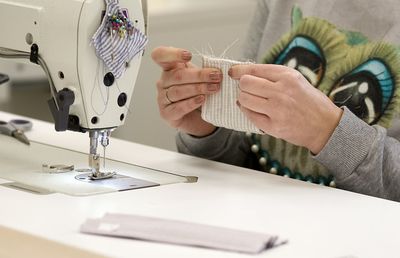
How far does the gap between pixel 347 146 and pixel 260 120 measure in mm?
165

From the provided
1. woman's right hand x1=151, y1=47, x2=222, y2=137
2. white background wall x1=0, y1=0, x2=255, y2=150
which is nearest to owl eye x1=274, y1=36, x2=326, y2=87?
woman's right hand x1=151, y1=47, x2=222, y2=137

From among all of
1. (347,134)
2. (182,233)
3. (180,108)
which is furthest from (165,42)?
(182,233)

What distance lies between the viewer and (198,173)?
173cm

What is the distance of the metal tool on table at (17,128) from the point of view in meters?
1.89

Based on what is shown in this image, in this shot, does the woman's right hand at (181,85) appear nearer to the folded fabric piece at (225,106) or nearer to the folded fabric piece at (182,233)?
the folded fabric piece at (225,106)

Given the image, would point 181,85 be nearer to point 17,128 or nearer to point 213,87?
point 213,87

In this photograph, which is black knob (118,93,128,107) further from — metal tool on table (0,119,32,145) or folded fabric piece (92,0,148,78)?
metal tool on table (0,119,32,145)

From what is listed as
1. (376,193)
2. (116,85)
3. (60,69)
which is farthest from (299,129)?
(60,69)

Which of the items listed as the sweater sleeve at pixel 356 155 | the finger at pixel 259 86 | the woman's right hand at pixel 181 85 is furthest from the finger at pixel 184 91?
the sweater sleeve at pixel 356 155

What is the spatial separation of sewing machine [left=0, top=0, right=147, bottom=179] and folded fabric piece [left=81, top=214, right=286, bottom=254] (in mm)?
291

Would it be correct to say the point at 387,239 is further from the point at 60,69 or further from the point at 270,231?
the point at 60,69

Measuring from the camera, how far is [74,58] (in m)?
1.52

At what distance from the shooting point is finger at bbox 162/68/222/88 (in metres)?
1.70

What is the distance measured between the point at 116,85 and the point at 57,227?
0.37 m
